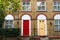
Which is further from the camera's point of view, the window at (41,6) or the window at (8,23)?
the window at (41,6)

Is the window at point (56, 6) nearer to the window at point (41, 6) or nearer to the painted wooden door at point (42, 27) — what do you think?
the window at point (41, 6)

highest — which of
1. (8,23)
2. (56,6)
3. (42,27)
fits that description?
(56,6)

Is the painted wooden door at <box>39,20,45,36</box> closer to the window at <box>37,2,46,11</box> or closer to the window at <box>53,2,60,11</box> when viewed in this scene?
the window at <box>37,2,46,11</box>

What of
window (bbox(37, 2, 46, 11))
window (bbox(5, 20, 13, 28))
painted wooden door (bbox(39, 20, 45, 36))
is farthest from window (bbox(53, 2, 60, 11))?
window (bbox(5, 20, 13, 28))

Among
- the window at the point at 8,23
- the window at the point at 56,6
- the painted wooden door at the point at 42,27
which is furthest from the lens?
the window at the point at 56,6

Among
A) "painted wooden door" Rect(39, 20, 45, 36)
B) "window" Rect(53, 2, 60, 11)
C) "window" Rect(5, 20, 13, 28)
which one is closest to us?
"painted wooden door" Rect(39, 20, 45, 36)

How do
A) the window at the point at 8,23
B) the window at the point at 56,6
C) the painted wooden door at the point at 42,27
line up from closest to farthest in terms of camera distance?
the painted wooden door at the point at 42,27, the window at the point at 8,23, the window at the point at 56,6

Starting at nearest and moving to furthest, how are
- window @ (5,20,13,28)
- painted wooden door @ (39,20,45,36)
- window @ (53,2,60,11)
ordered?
painted wooden door @ (39,20,45,36)
window @ (5,20,13,28)
window @ (53,2,60,11)

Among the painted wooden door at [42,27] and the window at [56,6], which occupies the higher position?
the window at [56,6]

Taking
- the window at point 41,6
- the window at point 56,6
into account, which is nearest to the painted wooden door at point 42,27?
the window at point 41,6

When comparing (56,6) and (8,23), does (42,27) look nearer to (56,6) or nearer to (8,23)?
(56,6)

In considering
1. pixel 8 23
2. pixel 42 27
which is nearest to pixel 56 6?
pixel 42 27

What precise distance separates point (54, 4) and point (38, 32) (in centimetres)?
497

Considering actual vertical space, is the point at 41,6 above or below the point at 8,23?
above
